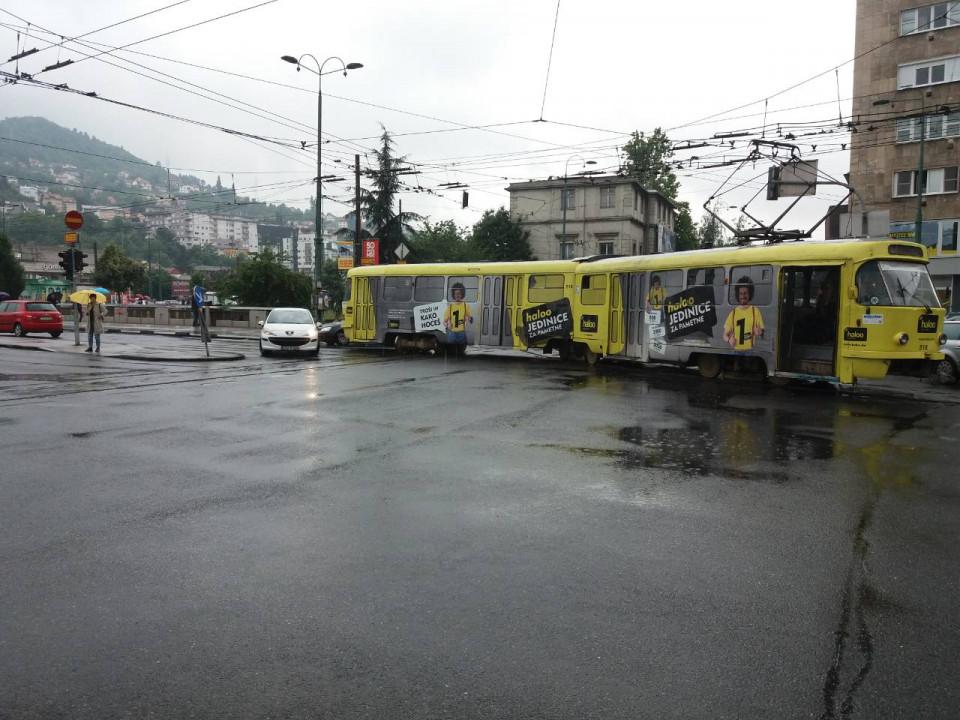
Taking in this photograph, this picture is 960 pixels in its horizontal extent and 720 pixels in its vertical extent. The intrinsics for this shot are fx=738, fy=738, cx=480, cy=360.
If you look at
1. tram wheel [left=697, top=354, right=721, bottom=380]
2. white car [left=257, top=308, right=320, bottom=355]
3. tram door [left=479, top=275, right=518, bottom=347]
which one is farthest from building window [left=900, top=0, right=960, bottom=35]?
white car [left=257, top=308, right=320, bottom=355]

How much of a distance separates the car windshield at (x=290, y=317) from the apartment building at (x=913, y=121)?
82.1 ft

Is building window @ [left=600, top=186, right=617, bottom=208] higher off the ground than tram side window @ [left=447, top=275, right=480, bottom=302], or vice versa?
building window @ [left=600, top=186, right=617, bottom=208]

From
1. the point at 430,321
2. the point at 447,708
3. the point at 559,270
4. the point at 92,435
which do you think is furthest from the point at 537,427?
the point at 430,321

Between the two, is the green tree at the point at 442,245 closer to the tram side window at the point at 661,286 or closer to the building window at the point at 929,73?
the building window at the point at 929,73

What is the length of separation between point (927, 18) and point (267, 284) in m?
36.6

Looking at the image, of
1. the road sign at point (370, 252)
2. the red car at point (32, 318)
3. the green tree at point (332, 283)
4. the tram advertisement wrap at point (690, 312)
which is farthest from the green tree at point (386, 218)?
the tram advertisement wrap at point (690, 312)

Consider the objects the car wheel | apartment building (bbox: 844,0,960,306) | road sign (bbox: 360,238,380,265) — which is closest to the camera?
the car wheel

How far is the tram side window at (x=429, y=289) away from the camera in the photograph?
2448 cm

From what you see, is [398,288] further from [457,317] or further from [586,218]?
[586,218]

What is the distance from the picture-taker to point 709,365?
17.4 metres

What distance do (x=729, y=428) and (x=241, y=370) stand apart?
12.0 meters

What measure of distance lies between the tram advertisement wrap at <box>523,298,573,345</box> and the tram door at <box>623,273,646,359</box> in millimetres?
2141

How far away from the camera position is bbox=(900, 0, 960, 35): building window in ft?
108

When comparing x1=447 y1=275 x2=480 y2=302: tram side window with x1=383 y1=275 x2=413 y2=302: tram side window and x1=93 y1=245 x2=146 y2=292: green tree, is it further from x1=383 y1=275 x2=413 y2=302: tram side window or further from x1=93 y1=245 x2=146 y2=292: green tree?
x1=93 y1=245 x2=146 y2=292: green tree
